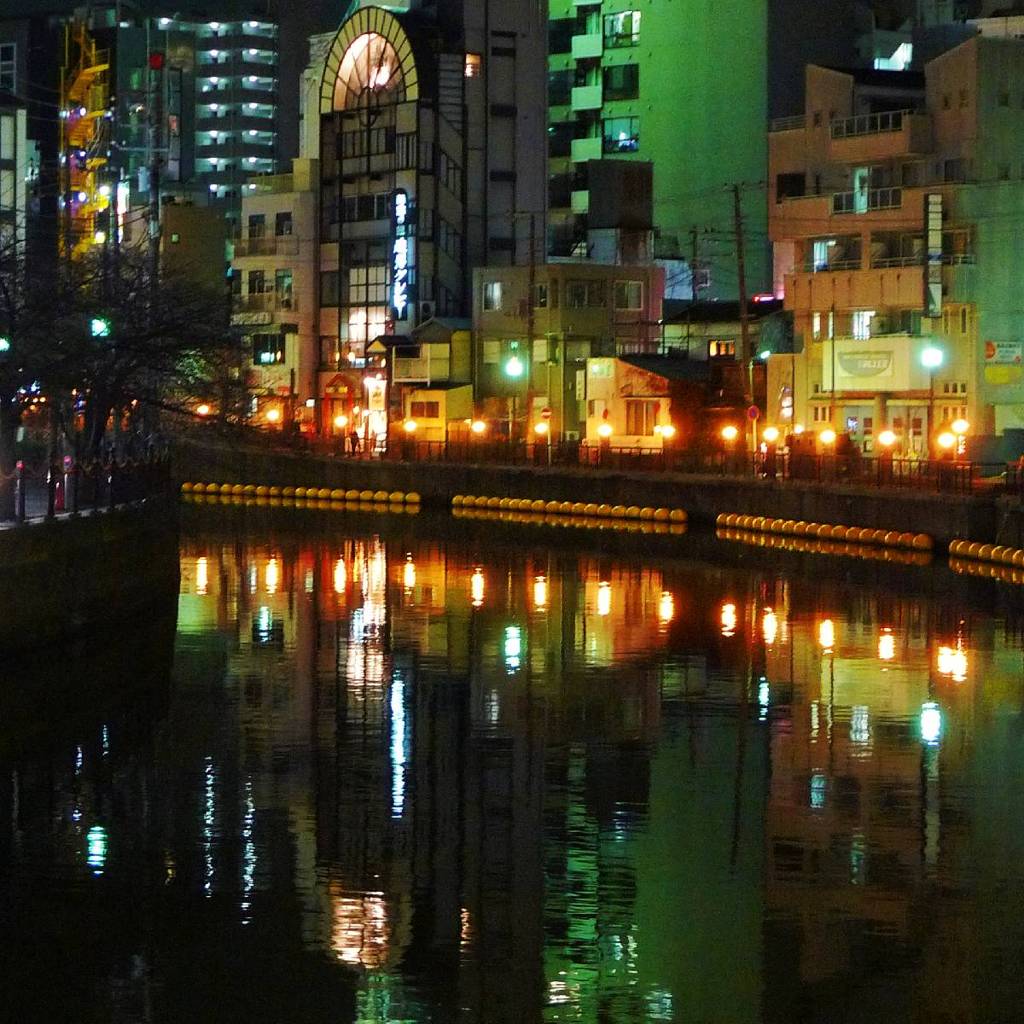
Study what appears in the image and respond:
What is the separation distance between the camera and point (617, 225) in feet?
296

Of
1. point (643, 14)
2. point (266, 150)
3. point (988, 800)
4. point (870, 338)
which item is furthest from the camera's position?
point (266, 150)

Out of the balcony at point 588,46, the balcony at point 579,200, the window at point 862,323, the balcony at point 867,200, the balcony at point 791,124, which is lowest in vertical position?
the window at point 862,323

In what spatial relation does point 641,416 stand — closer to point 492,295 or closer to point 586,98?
point 492,295

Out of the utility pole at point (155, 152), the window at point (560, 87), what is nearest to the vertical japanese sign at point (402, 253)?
the utility pole at point (155, 152)

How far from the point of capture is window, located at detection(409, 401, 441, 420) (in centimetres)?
8881

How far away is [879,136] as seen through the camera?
234ft

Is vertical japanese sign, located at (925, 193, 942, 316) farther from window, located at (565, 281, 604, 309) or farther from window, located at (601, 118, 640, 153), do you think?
window, located at (601, 118, 640, 153)

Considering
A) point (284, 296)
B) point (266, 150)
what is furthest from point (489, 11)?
point (266, 150)

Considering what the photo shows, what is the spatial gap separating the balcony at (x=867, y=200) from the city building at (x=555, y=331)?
44.1ft

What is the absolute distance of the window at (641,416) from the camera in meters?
80.3

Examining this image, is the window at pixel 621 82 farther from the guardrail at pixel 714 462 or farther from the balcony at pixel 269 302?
the guardrail at pixel 714 462

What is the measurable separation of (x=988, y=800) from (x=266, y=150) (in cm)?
13192

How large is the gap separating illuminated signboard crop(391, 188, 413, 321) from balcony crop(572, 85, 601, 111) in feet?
40.8

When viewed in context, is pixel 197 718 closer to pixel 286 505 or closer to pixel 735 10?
pixel 286 505
